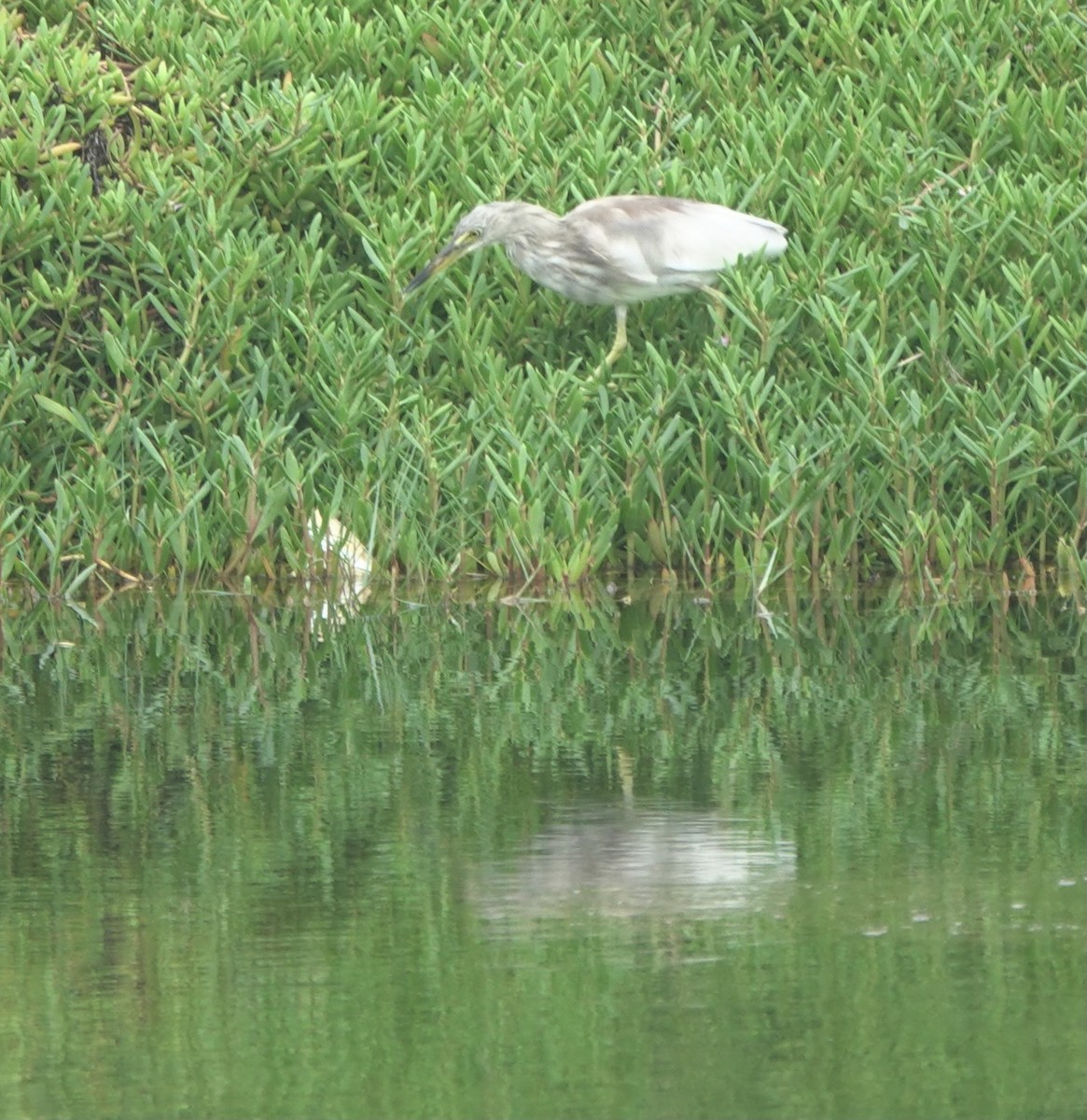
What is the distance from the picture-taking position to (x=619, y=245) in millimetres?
8586

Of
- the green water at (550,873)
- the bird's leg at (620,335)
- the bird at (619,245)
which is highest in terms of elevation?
the bird at (619,245)

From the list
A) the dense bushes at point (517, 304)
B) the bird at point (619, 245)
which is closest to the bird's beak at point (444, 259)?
the bird at point (619, 245)

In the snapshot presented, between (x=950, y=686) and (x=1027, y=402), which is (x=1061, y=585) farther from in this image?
(x=950, y=686)

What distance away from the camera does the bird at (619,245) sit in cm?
864

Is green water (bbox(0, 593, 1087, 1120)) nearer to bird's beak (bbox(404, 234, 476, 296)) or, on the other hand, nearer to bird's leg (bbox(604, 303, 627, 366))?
bird's leg (bbox(604, 303, 627, 366))

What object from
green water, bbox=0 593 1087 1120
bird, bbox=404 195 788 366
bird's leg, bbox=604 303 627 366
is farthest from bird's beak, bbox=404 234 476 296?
green water, bbox=0 593 1087 1120

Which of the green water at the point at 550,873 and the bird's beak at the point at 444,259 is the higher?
the bird's beak at the point at 444,259

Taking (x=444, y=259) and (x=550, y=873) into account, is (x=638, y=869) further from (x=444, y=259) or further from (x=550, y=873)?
(x=444, y=259)

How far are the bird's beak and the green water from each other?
225 cm

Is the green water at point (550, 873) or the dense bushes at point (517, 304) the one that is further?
the dense bushes at point (517, 304)

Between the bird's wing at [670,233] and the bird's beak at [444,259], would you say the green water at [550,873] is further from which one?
the bird's beak at [444,259]

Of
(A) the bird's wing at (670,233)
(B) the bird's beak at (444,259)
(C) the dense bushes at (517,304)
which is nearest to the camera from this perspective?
(C) the dense bushes at (517,304)

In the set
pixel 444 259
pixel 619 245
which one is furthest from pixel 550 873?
pixel 444 259

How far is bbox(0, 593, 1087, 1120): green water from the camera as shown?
3.34 meters
